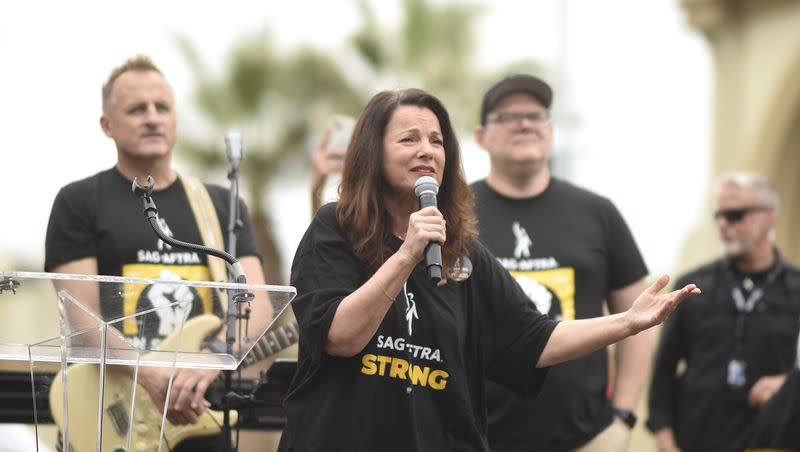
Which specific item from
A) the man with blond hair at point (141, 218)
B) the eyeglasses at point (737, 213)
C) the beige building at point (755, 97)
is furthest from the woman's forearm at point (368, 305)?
the beige building at point (755, 97)

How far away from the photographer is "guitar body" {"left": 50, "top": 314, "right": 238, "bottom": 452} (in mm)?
4576

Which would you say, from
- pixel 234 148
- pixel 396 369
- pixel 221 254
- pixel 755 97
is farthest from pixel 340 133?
pixel 755 97

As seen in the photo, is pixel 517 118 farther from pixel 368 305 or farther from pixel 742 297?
pixel 368 305

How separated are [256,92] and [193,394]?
17611mm

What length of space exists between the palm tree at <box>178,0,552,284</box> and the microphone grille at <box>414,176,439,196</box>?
17.3 meters

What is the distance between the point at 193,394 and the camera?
5320 mm

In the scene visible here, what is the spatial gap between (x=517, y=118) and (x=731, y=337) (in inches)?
83.9

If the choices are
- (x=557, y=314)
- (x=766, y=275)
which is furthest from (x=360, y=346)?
(x=766, y=275)

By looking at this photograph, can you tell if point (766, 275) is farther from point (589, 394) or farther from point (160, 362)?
point (160, 362)

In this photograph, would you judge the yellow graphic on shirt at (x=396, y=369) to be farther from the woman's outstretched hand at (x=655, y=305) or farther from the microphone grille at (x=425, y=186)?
the woman's outstretched hand at (x=655, y=305)

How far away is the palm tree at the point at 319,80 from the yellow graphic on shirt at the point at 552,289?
15.7 metres

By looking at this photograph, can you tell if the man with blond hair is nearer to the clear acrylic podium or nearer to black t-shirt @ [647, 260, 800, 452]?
the clear acrylic podium

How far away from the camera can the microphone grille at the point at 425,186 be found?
4.10 metres

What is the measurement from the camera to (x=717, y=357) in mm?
7281
